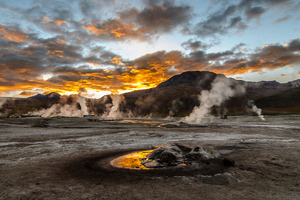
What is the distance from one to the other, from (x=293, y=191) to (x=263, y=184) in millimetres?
974

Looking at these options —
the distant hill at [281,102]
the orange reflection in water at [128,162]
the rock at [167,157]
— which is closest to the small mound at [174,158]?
the rock at [167,157]

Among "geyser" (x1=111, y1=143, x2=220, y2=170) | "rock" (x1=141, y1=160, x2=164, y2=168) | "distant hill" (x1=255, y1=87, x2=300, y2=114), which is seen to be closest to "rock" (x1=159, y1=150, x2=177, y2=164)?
"geyser" (x1=111, y1=143, x2=220, y2=170)

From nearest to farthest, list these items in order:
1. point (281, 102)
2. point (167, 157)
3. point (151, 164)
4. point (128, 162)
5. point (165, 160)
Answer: point (151, 164)
point (165, 160)
point (167, 157)
point (128, 162)
point (281, 102)

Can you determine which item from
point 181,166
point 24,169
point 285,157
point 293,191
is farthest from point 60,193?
point 285,157

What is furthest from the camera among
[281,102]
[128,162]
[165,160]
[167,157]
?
[281,102]

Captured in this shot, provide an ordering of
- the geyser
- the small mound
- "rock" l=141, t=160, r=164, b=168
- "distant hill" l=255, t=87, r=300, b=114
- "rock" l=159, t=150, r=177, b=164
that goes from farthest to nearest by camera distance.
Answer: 1. "distant hill" l=255, t=87, r=300, b=114
2. "rock" l=159, t=150, r=177, b=164
3. the small mound
4. the geyser
5. "rock" l=141, t=160, r=164, b=168

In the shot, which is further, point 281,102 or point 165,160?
point 281,102

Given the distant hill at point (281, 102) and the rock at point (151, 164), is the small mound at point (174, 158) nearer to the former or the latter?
the rock at point (151, 164)

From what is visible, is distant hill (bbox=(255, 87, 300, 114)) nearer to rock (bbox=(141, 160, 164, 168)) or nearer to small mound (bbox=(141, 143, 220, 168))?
small mound (bbox=(141, 143, 220, 168))

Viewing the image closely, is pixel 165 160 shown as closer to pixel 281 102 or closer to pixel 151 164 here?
pixel 151 164

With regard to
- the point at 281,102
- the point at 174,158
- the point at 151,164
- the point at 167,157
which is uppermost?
the point at 281,102

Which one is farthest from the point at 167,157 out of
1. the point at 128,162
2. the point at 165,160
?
the point at 128,162

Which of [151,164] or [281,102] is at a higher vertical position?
[281,102]

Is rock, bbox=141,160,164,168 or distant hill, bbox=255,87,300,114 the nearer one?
rock, bbox=141,160,164,168
